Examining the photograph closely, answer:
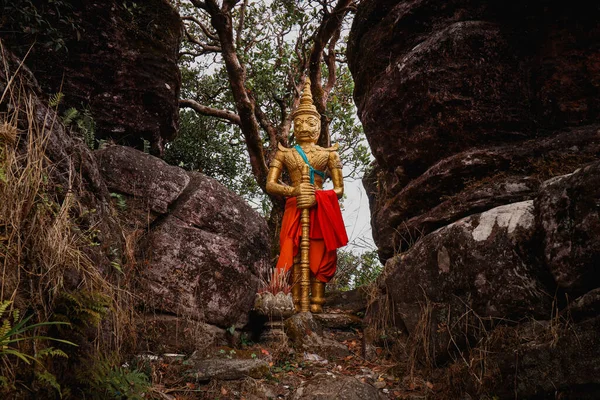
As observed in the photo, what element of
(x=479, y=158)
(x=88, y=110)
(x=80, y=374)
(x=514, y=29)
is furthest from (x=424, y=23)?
(x=80, y=374)

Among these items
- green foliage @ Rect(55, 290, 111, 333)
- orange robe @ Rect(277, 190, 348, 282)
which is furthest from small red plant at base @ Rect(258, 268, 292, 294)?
green foliage @ Rect(55, 290, 111, 333)

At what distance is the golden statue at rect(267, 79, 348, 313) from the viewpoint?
6.47 metres

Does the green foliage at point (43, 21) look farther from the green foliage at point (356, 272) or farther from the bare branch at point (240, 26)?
the green foliage at point (356, 272)

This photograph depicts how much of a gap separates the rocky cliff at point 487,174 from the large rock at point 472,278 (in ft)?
0.03

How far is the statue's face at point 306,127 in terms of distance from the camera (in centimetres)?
731

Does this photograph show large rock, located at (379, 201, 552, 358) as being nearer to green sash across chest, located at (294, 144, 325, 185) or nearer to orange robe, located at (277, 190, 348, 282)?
orange robe, located at (277, 190, 348, 282)

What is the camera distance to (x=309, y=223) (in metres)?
6.66

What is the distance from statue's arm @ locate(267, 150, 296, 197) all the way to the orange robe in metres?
0.19

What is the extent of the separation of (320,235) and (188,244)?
2.40 metres

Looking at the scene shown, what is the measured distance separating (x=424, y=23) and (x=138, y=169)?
368 cm

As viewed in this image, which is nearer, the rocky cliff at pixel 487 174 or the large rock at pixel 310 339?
the rocky cliff at pixel 487 174

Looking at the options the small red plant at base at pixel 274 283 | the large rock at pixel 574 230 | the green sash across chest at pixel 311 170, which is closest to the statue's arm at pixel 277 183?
the green sash across chest at pixel 311 170

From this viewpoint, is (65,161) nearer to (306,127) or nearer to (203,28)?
(306,127)

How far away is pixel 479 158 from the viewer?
462cm
